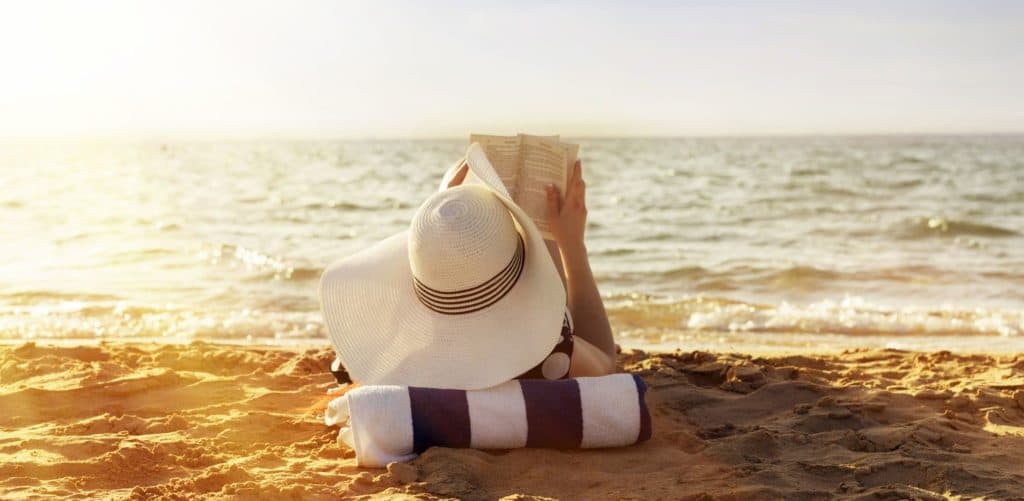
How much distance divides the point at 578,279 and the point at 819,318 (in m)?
3.67

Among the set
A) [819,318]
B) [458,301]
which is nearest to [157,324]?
[458,301]

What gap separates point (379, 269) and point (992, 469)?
219 cm

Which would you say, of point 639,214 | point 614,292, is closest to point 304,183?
point 639,214

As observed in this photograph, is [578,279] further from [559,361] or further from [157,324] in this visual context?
[157,324]

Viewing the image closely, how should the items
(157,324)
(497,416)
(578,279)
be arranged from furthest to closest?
(157,324) < (578,279) < (497,416)

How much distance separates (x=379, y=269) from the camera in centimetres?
342

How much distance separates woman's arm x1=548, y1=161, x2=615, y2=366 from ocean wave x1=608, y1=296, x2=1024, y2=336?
3228 mm

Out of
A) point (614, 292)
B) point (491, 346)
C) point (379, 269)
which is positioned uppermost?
point (379, 269)

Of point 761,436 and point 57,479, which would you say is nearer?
point 57,479

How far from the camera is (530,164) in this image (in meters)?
3.75

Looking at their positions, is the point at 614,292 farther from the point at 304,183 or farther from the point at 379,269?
the point at 304,183

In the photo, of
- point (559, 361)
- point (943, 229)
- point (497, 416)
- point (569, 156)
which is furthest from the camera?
point (943, 229)

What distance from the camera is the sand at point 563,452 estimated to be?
2928mm

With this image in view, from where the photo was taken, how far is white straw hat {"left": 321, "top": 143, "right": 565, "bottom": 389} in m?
3.08
